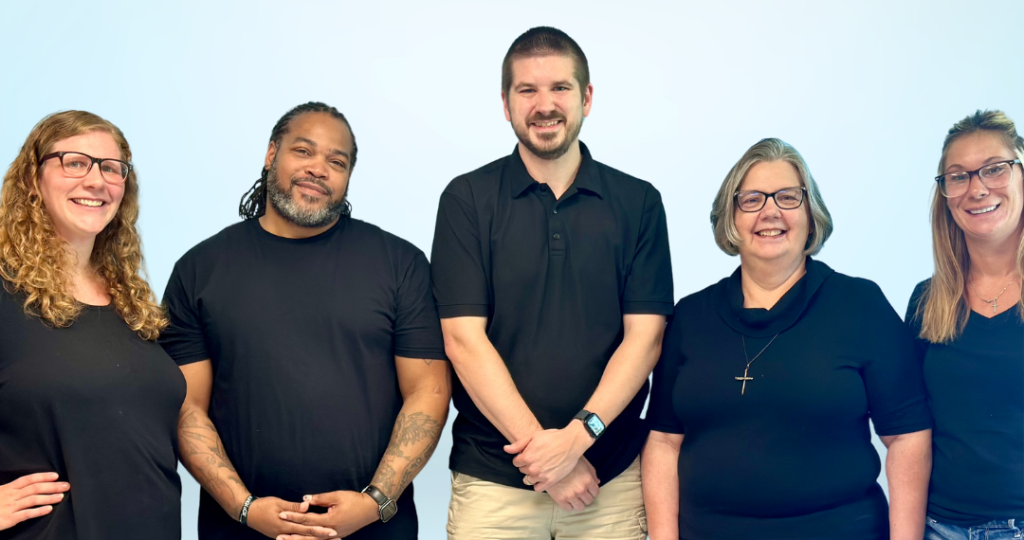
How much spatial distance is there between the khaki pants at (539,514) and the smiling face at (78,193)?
4.07 feet

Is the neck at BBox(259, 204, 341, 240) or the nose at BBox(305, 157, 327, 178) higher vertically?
the nose at BBox(305, 157, 327, 178)

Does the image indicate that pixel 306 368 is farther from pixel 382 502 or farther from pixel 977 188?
pixel 977 188

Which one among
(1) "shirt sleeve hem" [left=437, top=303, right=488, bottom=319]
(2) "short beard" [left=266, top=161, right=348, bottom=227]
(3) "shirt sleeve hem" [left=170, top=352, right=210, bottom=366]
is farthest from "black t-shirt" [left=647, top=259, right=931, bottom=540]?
(3) "shirt sleeve hem" [left=170, top=352, right=210, bottom=366]

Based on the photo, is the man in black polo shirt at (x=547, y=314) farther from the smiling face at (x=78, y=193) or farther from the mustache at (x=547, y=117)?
the smiling face at (x=78, y=193)

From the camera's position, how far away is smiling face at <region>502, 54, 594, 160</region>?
2.62 metres

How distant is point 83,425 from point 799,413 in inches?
71.3

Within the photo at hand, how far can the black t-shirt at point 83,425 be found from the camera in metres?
2.12

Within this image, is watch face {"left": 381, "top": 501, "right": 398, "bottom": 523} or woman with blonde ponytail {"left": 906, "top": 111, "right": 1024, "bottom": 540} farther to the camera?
watch face {"left": 381, "top": 501, "right": 398, "bottom": 523}

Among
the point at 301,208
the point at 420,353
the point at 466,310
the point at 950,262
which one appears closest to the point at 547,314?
the point at 466,310

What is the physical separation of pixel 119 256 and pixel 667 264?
1.56 m

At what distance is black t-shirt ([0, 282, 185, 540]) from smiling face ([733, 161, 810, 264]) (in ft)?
5.48

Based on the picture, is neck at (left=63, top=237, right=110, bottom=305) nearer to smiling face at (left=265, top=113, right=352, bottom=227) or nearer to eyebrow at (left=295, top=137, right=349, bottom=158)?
smiling face at (left=265, top=113, right=352, bottom=227)

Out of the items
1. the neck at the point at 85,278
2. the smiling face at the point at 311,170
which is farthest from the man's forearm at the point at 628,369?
the neck at the point at 85,278

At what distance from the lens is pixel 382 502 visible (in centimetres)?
257
